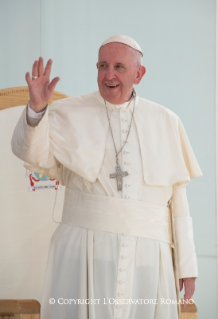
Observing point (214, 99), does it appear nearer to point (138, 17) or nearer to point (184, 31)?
point (184, 31)

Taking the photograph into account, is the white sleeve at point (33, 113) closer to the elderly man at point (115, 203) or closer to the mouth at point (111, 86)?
the elderly man at point (115, 203)

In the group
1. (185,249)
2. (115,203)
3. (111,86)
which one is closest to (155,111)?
(111,86)

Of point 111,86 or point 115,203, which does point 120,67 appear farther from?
point 115,203

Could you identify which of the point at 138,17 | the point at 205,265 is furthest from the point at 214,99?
the point at 205,265

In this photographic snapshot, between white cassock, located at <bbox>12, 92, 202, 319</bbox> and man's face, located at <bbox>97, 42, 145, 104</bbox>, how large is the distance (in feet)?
0.43

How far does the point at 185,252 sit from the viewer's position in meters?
2.65

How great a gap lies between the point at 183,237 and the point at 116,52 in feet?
3.16

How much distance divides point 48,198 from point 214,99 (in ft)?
5.71

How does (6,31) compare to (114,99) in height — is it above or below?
above

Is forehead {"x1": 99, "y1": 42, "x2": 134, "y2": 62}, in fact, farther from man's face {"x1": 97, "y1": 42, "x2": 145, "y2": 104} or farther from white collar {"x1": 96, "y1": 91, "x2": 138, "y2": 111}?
white collar {"x1": 96, "y1": 91, "x2": 138, "y2": 111}

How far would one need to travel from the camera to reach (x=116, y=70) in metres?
2.56

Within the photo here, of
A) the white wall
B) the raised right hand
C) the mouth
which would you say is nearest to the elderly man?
the mouth

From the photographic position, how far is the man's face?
8.38 ft

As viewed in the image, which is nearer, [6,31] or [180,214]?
[180,214]
